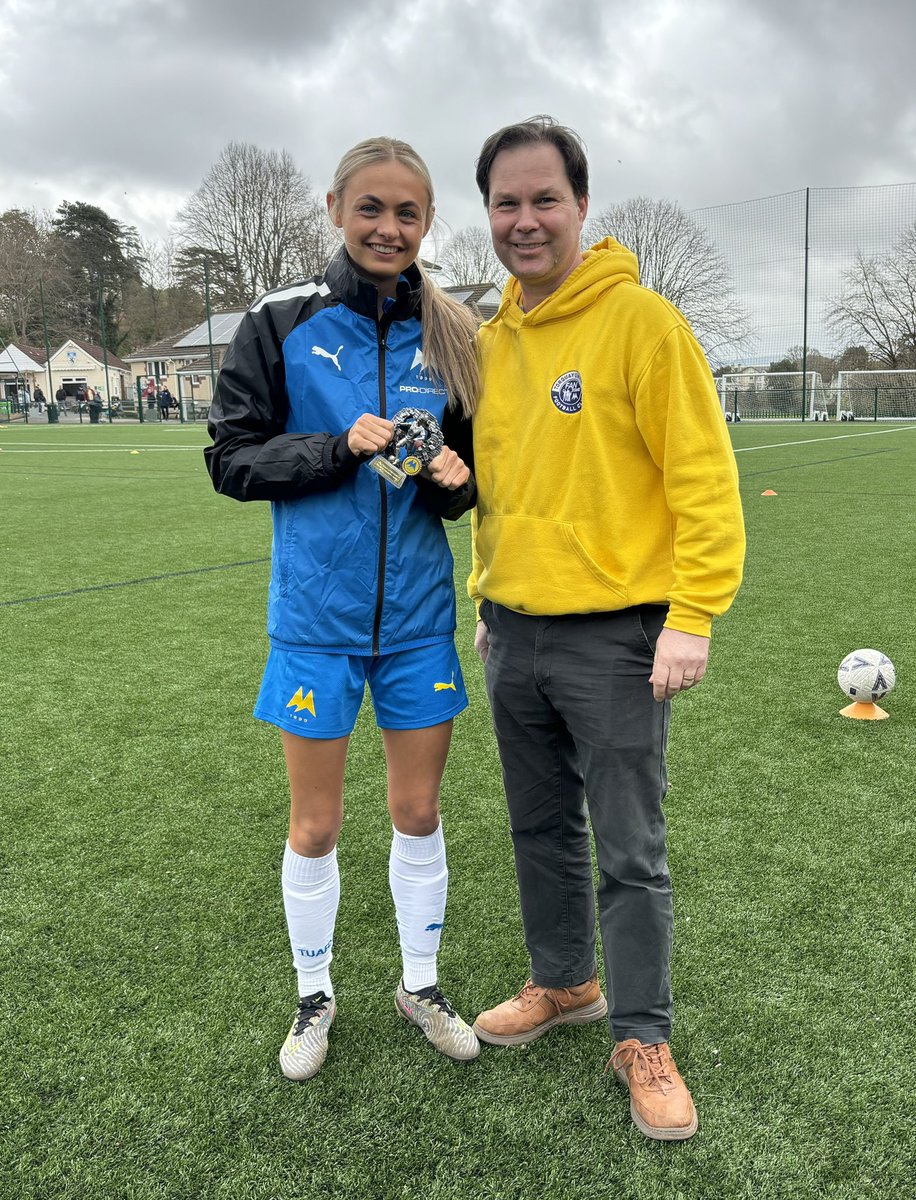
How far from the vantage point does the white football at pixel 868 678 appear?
388 cm

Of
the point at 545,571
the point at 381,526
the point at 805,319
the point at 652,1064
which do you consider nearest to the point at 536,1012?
the point at 652,1064

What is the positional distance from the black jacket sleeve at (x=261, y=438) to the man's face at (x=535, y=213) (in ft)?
1.61

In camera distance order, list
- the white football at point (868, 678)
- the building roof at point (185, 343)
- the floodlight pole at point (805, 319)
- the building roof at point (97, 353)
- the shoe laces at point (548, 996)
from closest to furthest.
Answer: the shoe laces at point (548, 996), the white football at point (868, 678), the floodlight pole at point (805, 319), the building roof at point (185, 343), the building roof at point (97, 353)

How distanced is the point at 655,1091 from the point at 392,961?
0.81 m

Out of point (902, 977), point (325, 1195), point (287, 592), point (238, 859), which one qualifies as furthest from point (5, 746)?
point (902, 977)

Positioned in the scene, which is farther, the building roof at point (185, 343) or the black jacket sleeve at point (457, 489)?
the building roof at point (185, 343)

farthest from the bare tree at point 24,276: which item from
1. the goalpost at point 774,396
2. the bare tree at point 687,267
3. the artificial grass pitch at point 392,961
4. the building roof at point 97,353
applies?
the artificial grass pitch at point 392,961

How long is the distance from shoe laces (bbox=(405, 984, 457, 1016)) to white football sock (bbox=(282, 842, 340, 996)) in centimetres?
23

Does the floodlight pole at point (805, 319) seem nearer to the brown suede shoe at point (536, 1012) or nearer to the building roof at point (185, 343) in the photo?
the building roof at point (185, 343)

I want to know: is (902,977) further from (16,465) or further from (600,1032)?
(16,465)

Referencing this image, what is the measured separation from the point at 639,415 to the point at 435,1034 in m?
1.44

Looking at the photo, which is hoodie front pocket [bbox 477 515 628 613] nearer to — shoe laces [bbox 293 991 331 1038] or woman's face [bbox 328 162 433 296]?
woman's face [bbox 328 162 433 296]

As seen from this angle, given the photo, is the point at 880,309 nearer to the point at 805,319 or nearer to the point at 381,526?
the point at 805,319

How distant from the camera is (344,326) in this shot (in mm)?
1879
